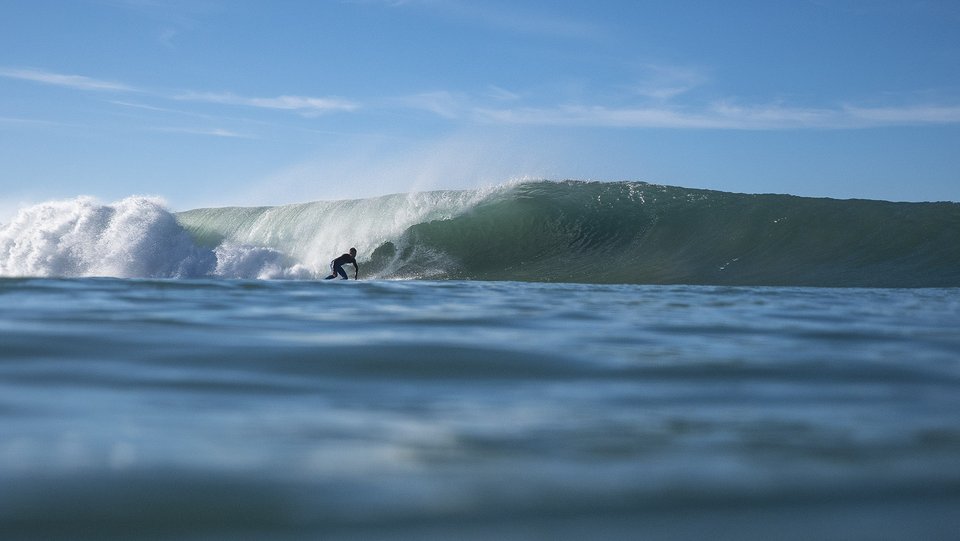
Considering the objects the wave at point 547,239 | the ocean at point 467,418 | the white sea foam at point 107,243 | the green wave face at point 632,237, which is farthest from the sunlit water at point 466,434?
the white sea foam at point 107,243

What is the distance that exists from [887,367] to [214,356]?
2453mm

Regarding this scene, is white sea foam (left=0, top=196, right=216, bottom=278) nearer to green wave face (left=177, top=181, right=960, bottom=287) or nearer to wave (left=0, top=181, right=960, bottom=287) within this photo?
wave (left=0, top=181, right=960, bottom=287)

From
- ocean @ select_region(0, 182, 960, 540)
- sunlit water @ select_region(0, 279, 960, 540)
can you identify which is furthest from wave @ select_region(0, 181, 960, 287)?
sunlit water @ select_region(0, 279, 960, 540)

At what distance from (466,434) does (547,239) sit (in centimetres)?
2228

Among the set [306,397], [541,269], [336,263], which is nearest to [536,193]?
[541,269]

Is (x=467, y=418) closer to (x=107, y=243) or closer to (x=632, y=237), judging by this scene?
(x=632, y=237)

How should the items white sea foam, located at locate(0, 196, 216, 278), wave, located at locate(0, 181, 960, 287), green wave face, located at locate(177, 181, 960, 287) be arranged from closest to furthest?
green wave face, located at locate(177, 181, 960, 287) < wave, located at locate(0, 181, 960, 287) < white sea foam, located at locate(0, 196, 216, 278)

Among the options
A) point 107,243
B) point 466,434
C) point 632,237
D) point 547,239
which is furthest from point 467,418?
point 107,243

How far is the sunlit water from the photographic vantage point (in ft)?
4.24

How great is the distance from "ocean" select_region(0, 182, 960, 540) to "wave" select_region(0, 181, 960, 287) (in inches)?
532

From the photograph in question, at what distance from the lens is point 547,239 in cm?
2406

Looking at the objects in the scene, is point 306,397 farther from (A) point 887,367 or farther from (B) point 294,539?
(A) point 887,367

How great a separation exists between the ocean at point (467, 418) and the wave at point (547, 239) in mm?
13507

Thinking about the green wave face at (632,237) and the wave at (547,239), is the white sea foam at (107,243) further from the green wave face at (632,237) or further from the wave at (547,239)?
the green wave face at (632,237)
